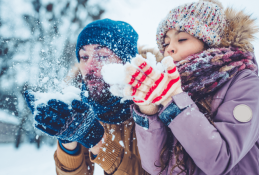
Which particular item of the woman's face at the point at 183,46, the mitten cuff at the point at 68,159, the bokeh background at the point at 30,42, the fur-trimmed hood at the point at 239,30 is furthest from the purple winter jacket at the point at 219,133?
the bokeh background at the point at 30,42

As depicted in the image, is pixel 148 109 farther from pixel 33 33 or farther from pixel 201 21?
pixel 33 33

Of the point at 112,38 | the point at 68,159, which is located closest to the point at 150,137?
the point at 68,159

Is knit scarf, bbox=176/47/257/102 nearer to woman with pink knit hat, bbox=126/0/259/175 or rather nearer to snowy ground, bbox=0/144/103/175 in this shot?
woman with pink knit hat, bbox=126/0/259/175

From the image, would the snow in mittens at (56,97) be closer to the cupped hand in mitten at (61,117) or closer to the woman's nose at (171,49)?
the cupped hand in mitten at (61,117)

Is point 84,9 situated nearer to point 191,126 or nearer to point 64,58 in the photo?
point 64,58

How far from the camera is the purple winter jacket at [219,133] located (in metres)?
0.71

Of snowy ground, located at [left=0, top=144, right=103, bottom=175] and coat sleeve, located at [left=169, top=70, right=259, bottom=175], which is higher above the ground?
coat sleeve, located at [left=169, top=70, right=259, bottom=175]

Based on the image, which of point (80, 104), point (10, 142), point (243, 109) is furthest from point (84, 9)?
point (10, 142)

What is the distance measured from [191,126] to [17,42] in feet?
16.3

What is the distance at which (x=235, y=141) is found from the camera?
0.73m

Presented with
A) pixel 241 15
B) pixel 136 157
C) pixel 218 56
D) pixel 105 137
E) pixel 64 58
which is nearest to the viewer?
pixel 218 56

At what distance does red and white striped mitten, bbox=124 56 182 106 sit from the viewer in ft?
2.02

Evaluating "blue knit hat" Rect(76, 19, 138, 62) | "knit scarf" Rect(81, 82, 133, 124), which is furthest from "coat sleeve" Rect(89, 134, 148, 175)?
"blue knit hat" Rect(76, 19, 138, 62)

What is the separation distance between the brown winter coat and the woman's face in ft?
1.49
